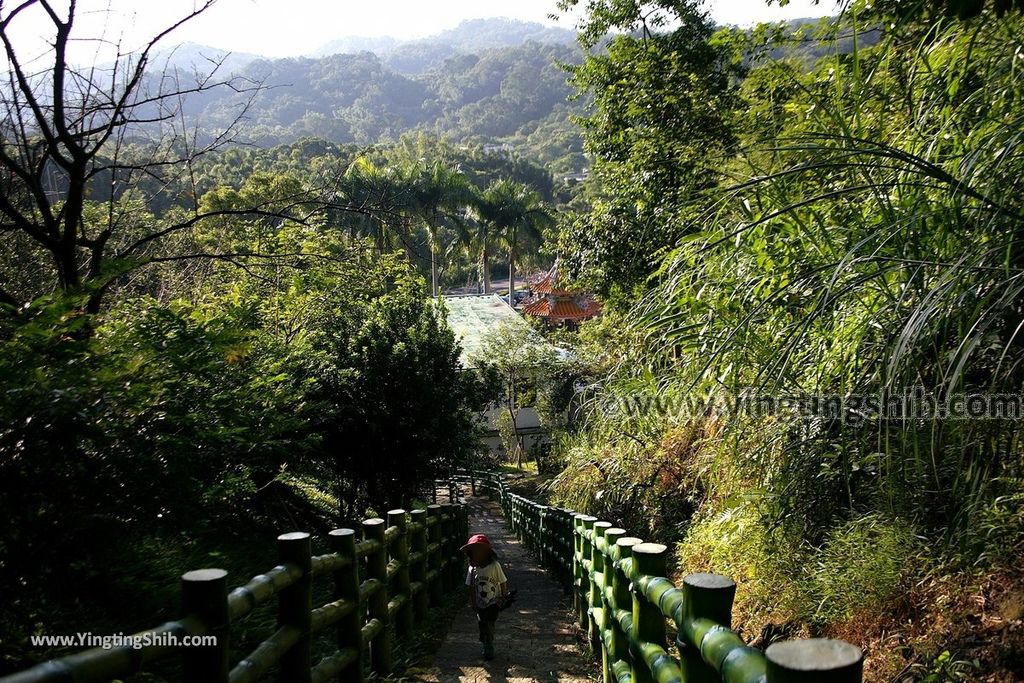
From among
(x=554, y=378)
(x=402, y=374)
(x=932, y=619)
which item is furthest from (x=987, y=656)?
(x=554, y=378)

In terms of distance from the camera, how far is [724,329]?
4969 mm

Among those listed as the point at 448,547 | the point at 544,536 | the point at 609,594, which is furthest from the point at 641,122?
the point at 609,594

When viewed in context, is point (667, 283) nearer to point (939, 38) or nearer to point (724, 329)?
point (724, 329)

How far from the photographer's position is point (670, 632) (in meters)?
6.41

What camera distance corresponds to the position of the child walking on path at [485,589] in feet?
21.7

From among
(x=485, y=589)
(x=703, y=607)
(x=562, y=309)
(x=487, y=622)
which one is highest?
(x=562, y=309)

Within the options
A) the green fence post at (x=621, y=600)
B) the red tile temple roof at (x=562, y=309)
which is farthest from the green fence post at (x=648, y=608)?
the red tile temple roof at (x=562, y=309)

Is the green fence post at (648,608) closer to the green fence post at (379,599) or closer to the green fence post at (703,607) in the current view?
the green fence post at (703,607)

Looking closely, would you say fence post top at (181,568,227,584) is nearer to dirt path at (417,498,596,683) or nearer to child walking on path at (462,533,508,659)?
dirt path at (417,498,596,683)

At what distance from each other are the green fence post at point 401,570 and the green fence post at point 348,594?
162cm

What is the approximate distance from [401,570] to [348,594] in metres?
1.83

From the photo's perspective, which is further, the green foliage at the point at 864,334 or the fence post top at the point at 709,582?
the green foliage at the point at 864,334

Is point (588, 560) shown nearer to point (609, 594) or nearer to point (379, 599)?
point (609, 594)

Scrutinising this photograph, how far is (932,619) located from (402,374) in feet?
31.8
